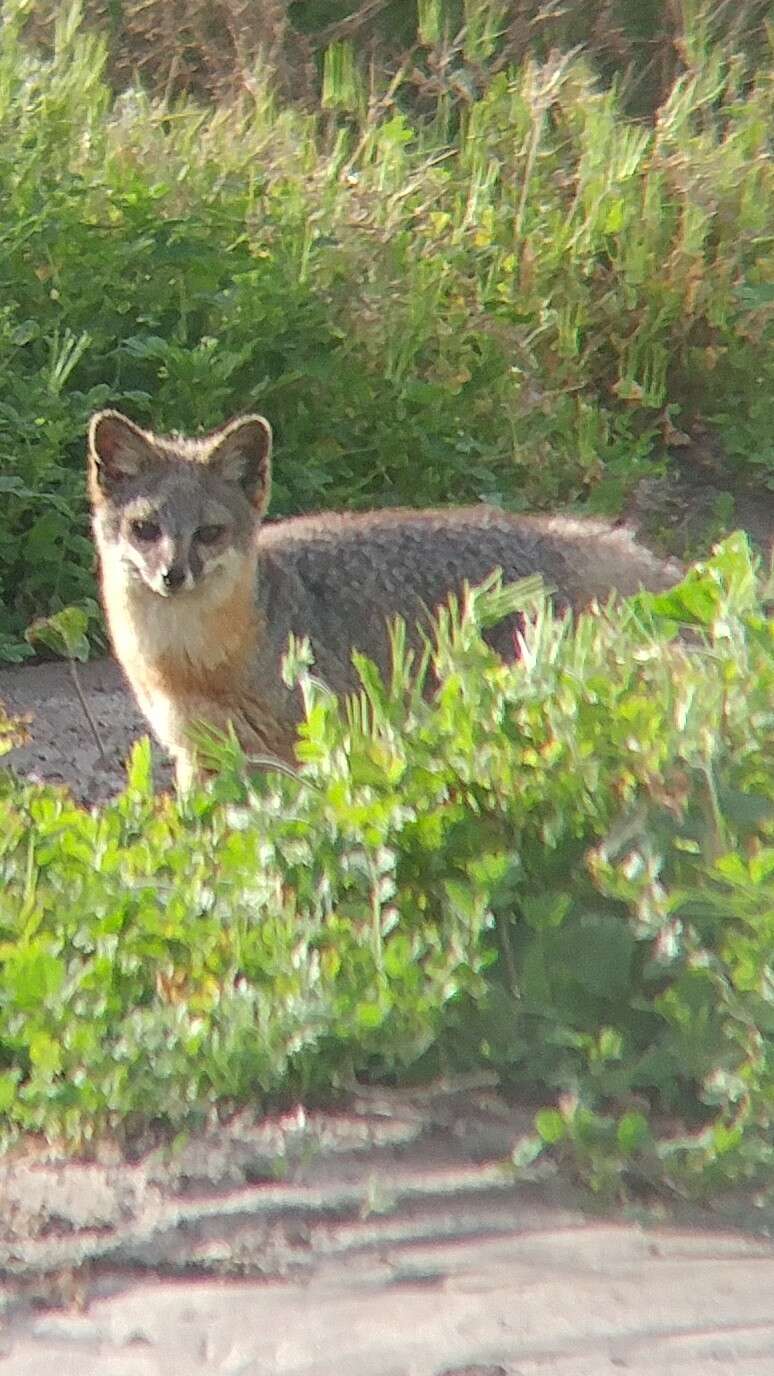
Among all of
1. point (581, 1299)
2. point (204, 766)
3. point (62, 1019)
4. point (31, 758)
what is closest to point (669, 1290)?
point (581, 1299)

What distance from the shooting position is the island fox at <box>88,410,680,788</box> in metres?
5.68

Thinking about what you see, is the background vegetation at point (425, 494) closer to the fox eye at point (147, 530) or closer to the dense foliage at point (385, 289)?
the dense foliage at point (385, 289)

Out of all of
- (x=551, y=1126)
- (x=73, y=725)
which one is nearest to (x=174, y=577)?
(x=73, y=725)

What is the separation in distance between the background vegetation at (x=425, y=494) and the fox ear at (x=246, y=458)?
781 mm

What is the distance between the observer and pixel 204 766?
5609 millimetres

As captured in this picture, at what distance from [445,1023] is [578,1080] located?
0.23m

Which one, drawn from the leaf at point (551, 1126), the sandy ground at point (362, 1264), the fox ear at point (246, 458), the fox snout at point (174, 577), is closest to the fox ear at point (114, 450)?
the fox ear at point (246, 458)

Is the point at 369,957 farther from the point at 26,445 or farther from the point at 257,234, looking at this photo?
the point at 257,234

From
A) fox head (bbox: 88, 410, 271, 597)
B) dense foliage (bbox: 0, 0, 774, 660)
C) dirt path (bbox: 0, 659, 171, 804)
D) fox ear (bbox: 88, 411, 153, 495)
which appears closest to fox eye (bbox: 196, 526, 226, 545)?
fox head (bbox: 88, 410, 271, 597)

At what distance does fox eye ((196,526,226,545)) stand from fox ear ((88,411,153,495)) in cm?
31

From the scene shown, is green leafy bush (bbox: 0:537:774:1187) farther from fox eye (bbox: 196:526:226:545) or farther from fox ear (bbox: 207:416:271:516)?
fox ear (bbox: 207:416:271:516)

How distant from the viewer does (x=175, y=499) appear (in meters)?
5.68

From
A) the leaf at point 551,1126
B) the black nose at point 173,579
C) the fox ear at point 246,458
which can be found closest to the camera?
the leaf at point 551,1126

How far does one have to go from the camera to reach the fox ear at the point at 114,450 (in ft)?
18.9
